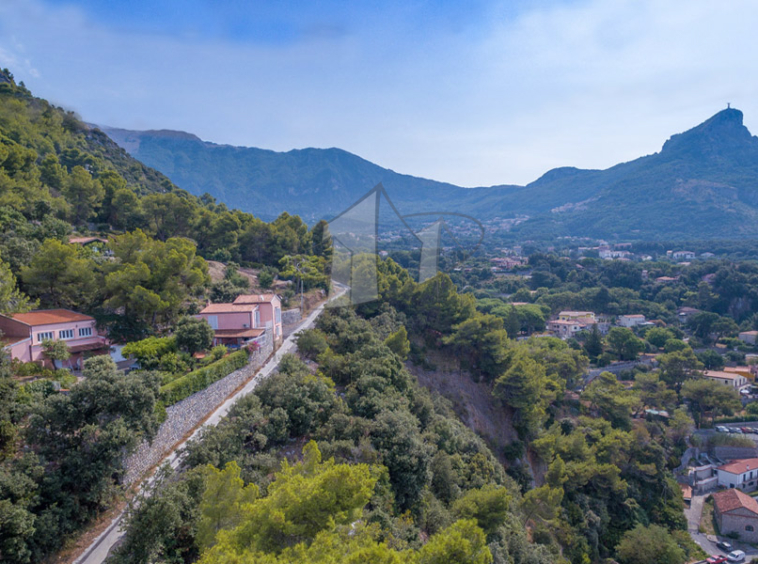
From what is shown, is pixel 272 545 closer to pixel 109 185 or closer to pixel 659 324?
pixel 109 185

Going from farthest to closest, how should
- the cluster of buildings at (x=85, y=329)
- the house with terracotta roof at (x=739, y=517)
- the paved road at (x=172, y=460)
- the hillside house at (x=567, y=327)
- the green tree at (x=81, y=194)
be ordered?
the hillside house at (x=567, y=327) → the green tree at (x=81, y=194) → the house with terracotta roof at (x=739, y=517) → the cluster of buildings at (x=85, y=329) → the paved road at (x=172, y=460)


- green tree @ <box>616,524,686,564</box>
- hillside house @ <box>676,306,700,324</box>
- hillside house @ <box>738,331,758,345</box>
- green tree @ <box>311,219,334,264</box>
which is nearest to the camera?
green tree @ <box>616,524,686,564</box>

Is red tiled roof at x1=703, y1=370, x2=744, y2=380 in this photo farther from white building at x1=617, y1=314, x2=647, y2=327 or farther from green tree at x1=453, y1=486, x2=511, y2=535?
green tree at x1=453, y1=486, x2=511, y2=535

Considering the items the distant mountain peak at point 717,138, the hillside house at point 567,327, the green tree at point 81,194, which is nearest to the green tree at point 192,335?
the green tree at point 81,194

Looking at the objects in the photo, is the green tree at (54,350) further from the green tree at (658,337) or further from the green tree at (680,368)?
the green tree at (658,337)

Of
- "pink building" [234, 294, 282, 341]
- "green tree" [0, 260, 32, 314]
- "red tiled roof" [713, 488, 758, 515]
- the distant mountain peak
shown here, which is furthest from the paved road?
the distant mountain peak

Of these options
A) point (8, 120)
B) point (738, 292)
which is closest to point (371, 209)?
point (8, 120)
